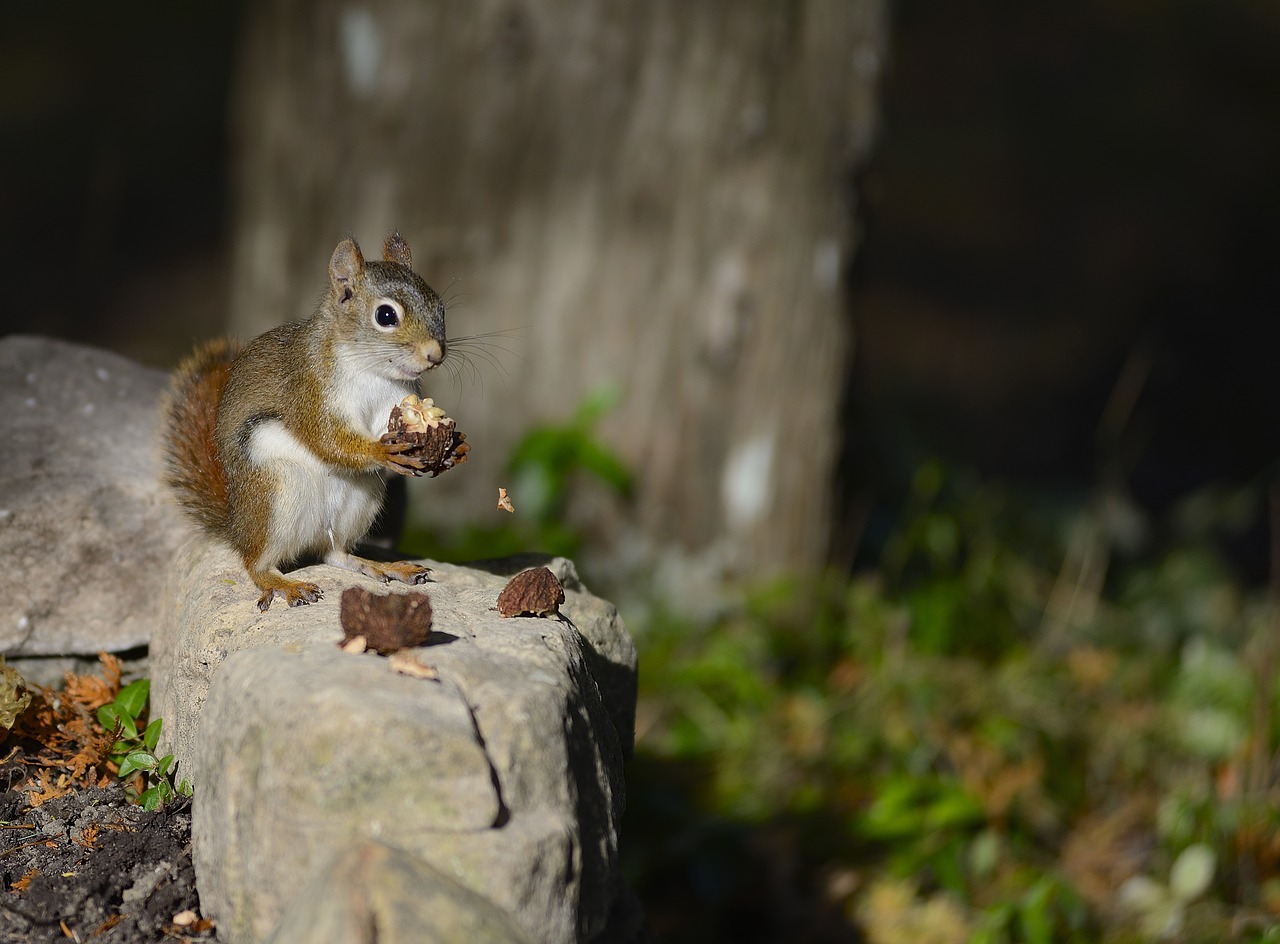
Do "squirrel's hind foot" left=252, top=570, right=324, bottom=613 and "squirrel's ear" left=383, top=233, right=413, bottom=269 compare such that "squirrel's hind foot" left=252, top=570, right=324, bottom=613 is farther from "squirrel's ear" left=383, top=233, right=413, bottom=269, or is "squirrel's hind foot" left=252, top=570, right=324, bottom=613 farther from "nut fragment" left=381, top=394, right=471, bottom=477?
"squirrel's ear" left=383, top=233, right=413, bottom=269

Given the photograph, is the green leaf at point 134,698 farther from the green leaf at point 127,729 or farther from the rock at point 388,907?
the rock at point 388,907

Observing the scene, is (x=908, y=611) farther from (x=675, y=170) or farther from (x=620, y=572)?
(x=675, y=170)

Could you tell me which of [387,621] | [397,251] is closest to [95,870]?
[387,621]

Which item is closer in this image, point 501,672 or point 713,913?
point 501,672

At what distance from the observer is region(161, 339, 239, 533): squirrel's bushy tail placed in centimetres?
213

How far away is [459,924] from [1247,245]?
7589 mm

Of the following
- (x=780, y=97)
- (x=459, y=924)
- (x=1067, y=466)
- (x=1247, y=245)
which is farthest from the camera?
(x=1247, y=245)

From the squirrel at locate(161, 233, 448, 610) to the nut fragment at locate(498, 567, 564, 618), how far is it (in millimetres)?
264

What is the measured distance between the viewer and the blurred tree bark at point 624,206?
12.7 ft

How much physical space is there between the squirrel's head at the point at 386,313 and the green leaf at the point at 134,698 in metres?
0.66

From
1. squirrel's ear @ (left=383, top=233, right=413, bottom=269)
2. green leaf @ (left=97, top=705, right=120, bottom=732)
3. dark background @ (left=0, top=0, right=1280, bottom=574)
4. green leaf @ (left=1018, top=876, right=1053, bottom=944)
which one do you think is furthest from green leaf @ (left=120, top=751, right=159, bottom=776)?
dark background @ (left=0, top=0, right=1280, bottom=574)

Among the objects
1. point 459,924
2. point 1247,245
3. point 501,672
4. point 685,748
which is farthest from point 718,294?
point 1247,245

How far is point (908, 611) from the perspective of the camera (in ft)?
12.9

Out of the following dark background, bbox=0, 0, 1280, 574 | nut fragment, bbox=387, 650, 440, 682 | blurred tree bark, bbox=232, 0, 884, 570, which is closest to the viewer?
nut fragment, bbox=387, 650, 440, 682
